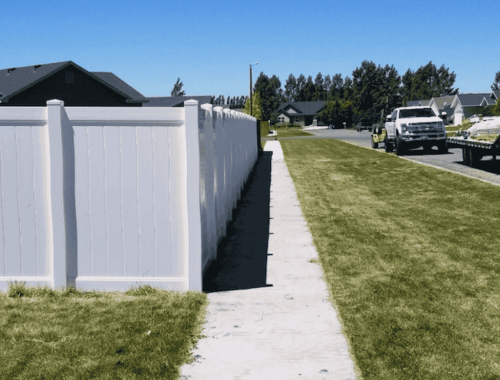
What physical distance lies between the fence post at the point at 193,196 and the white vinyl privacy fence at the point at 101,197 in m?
0.01

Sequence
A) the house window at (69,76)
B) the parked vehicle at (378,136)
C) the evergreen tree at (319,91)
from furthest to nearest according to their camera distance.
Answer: the evergreen tree at (319,91) < the house window at (69,76) < the parked vehicle at (378,136)

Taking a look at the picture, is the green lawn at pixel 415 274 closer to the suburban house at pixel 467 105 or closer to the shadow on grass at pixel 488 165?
the shadow on grass at pixel 488 165

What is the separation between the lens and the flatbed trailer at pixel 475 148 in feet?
48.8

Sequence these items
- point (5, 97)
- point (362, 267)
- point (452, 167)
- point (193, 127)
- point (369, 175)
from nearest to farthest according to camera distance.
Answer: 1. point (193, 127)
2. point (362, 267)
3. point (369, 175)
4. point (452, 167)
5. point (5, 97)

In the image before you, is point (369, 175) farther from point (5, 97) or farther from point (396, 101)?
point (396, 101)

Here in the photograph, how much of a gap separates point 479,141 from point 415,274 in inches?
434

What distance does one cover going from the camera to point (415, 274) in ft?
20.5

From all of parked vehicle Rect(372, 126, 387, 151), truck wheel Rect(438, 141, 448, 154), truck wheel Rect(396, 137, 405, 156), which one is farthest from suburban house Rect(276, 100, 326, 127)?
truck wheel Rect(396, 137, 405, 156)

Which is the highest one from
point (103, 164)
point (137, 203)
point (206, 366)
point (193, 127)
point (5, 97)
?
point (5, 97)

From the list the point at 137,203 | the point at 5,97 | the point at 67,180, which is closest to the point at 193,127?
the point at 137,203

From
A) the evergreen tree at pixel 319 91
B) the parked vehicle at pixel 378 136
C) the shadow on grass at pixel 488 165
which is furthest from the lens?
the evergreen tree at pixel 319 91

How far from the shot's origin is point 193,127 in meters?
5.58

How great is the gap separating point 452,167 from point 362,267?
504 inches

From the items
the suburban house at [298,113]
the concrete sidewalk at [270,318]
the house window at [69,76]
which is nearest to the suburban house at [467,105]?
the suburban house at [298,113]
